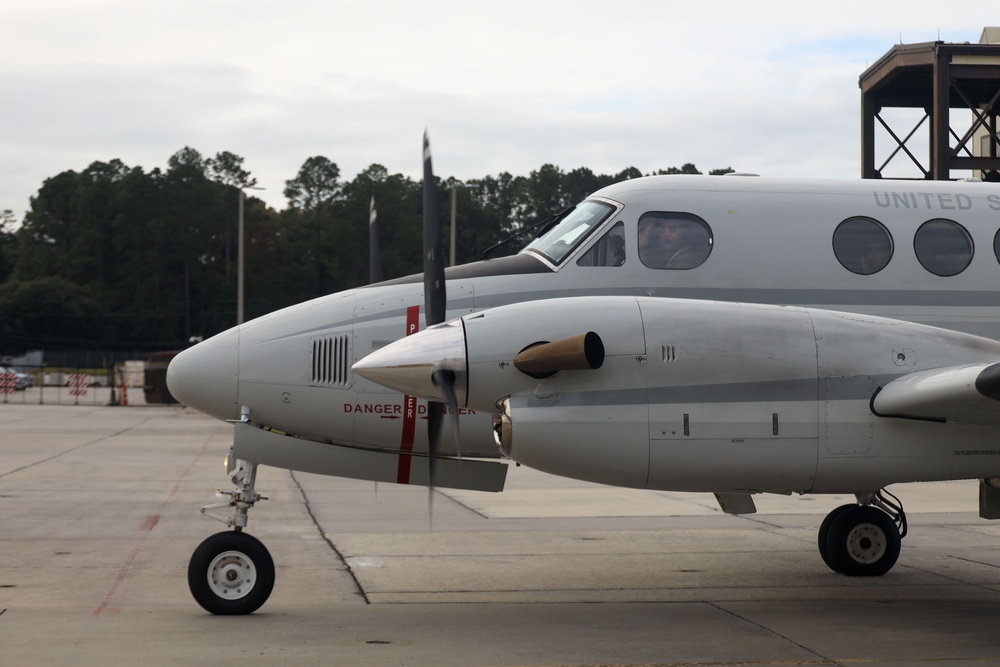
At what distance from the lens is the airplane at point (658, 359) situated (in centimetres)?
717

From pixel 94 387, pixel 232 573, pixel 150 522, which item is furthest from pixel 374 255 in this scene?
pixel 94 387

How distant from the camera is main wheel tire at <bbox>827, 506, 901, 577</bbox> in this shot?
32.9 ft

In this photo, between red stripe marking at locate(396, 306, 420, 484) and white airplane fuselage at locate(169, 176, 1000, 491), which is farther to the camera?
red stripe marking at locate(396, 306, 420, 484)

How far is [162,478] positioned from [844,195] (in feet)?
44.0

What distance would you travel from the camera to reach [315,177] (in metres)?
96.2

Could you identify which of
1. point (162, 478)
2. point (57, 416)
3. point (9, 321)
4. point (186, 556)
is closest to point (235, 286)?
point (9, 321)

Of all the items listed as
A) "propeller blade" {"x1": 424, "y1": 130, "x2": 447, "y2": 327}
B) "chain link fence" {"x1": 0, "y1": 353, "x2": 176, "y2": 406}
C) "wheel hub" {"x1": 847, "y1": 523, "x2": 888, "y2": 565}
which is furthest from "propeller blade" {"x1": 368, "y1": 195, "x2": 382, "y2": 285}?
"chain link fence" {"x1": 0, "y1": 353, "x2": 176, "y2": 406}

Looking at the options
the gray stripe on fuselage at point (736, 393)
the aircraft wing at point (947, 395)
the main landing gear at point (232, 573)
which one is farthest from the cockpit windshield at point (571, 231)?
the main landing gear at point (232, 573)

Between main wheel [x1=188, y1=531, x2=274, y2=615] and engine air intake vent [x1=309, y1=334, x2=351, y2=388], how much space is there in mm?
1335

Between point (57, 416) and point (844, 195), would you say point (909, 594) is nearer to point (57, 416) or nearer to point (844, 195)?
point (844, 195)

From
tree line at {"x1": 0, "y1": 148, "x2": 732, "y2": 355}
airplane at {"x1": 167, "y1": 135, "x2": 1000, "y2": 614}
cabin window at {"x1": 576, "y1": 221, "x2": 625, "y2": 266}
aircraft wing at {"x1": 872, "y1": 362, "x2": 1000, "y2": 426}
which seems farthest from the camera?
tree line at {"x1": 0, "y1": 148, "x2": 732, "y2": 355}

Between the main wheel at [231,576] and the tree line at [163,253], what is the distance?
69.7 metres

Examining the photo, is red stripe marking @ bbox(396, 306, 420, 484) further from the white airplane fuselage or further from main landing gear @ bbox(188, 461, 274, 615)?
main landing gear @ bbox(188, 461, 274, 615)

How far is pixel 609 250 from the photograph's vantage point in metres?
8.58
